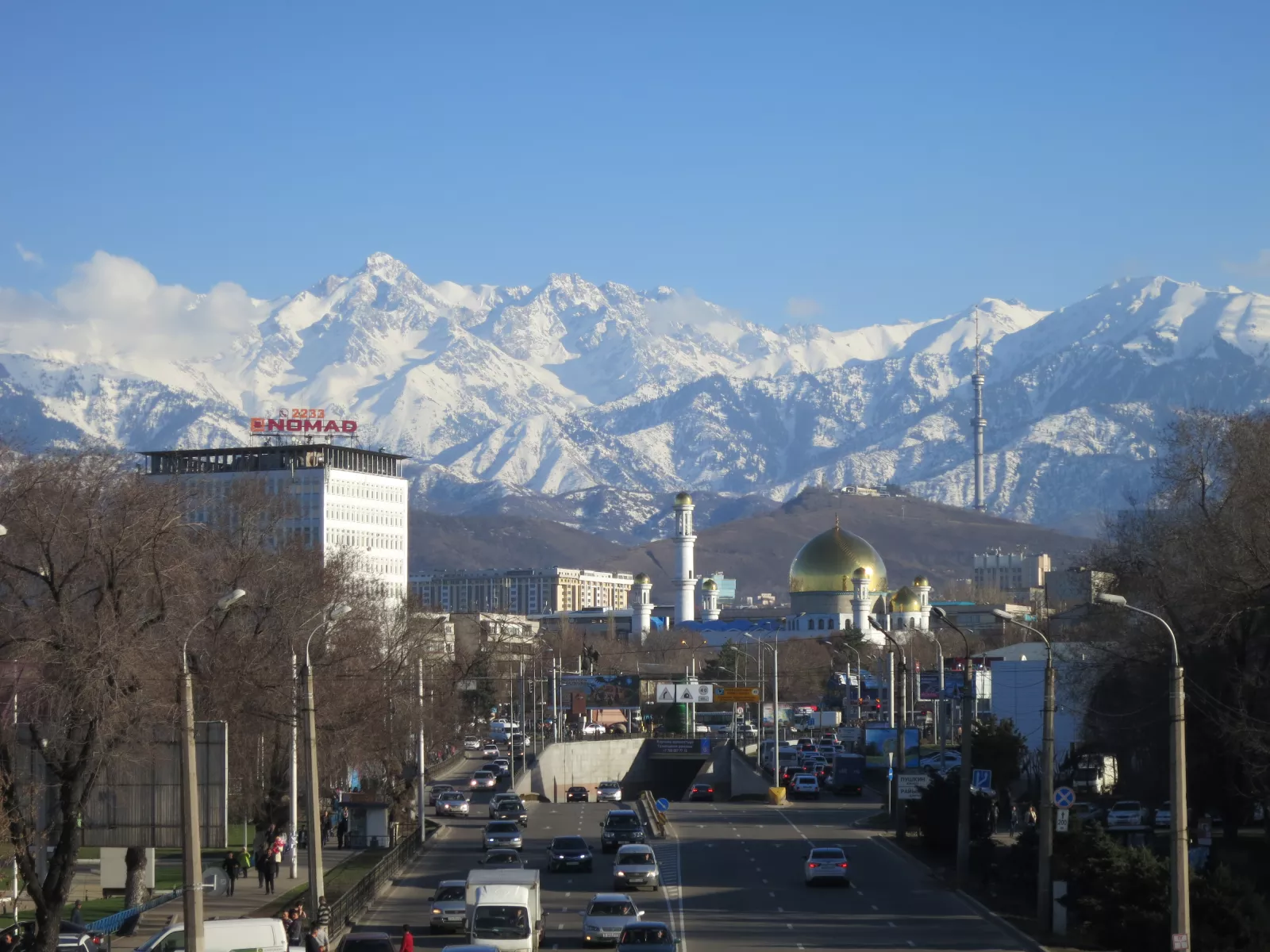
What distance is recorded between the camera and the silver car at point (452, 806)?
87.2 meters

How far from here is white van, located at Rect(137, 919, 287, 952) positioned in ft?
119

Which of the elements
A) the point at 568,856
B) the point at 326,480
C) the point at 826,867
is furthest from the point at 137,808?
the point at 326,480

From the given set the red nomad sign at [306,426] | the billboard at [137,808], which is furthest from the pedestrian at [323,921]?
the red nomad sign at [306,426]

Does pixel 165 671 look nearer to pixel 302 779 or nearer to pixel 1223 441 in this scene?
pixel 302 779

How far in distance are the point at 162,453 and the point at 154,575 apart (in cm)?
14280

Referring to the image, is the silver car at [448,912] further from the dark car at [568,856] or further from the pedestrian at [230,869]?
the dark car at [568,856]

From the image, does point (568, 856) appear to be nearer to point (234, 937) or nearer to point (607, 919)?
point (607, 919)

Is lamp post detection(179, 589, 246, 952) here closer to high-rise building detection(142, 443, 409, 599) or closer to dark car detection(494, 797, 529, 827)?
dark car detection(494, 797, 529, 827)

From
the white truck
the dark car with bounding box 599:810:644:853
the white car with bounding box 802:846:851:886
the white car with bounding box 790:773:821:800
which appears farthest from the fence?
the white car with bounding box 790:773:821:800

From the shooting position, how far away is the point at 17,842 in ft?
130

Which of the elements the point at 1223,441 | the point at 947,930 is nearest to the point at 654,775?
the point at 1223,441

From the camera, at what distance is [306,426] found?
187 metres

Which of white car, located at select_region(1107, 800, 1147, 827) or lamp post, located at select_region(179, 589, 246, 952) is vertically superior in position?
lamp post, located at select_region(179, 589, 246, 952)

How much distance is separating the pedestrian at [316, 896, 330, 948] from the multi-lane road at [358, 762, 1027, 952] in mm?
3401
